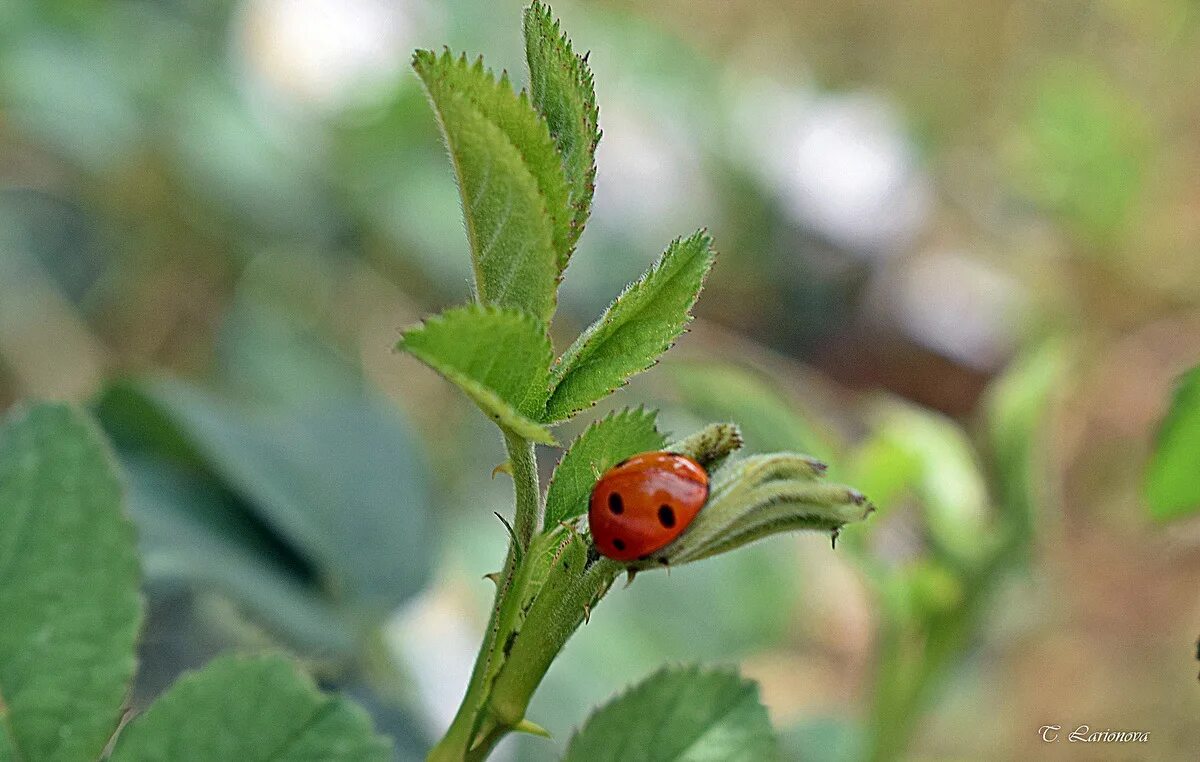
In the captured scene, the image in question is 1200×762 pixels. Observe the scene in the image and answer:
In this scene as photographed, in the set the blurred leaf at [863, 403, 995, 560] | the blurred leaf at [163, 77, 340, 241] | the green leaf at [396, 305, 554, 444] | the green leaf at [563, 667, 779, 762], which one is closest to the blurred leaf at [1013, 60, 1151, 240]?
the blurred leaf at [163, 77, 340, 241]

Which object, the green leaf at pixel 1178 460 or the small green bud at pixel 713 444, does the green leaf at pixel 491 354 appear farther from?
the green leaf at pixel 1178 460

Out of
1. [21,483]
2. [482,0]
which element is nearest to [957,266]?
[482,0]

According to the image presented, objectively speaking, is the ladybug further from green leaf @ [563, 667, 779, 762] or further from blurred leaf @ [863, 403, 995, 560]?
blurred leaf @ [863, 403, 995, 560]

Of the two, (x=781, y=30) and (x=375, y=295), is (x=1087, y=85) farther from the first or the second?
(x=375, y=295)

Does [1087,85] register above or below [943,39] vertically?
below

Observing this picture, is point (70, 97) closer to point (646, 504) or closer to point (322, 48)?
point (322, 48)

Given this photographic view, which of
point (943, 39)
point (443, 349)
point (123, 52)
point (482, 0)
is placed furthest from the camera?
point (943, 39)

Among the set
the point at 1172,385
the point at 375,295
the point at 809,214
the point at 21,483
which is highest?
the point at 809,214

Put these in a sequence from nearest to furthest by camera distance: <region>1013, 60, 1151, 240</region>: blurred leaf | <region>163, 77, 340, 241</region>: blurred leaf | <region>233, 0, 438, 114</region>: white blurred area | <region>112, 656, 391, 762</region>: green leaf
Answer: <region>112, 656, 391, 762</region>: green leaf → <region>163, 77, 340, 241</region>: blurred leaf → <region>233, 0, 438, 114</region>: white blurred area → <region>1013, 60, 1151, 240</region>: blurred leaf
